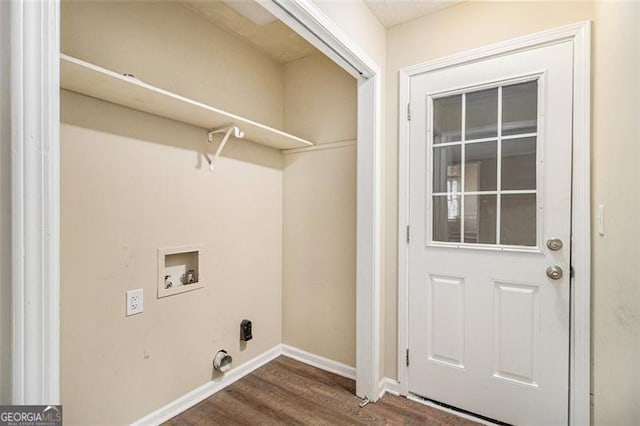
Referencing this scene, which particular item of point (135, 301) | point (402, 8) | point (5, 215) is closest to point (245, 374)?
point (135, 301)

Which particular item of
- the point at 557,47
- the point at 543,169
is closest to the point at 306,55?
the point at 557,47

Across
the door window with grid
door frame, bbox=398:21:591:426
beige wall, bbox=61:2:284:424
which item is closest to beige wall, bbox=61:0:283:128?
beige wall, bbox=61:2:284:424

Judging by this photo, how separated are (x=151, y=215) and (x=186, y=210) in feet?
0.70

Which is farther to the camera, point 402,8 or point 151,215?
point 402,8

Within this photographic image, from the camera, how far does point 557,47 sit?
1.56 metres

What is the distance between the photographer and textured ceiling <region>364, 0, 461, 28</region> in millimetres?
1807

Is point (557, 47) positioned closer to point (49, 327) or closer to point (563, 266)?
point (563, 266)

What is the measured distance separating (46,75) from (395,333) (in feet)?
6.78

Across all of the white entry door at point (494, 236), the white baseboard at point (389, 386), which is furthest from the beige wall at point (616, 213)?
the white baseboard at point (389, 386)

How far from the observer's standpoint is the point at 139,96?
146 centimetres

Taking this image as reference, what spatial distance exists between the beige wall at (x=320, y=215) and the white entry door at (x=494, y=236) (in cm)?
50

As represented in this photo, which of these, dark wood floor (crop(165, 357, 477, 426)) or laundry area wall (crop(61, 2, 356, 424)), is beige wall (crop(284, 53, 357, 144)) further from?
dark wood floor (crop(165, 357, 477, 426))

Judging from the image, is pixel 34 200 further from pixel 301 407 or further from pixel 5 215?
pixel 301 407

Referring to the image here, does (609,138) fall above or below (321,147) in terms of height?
below
